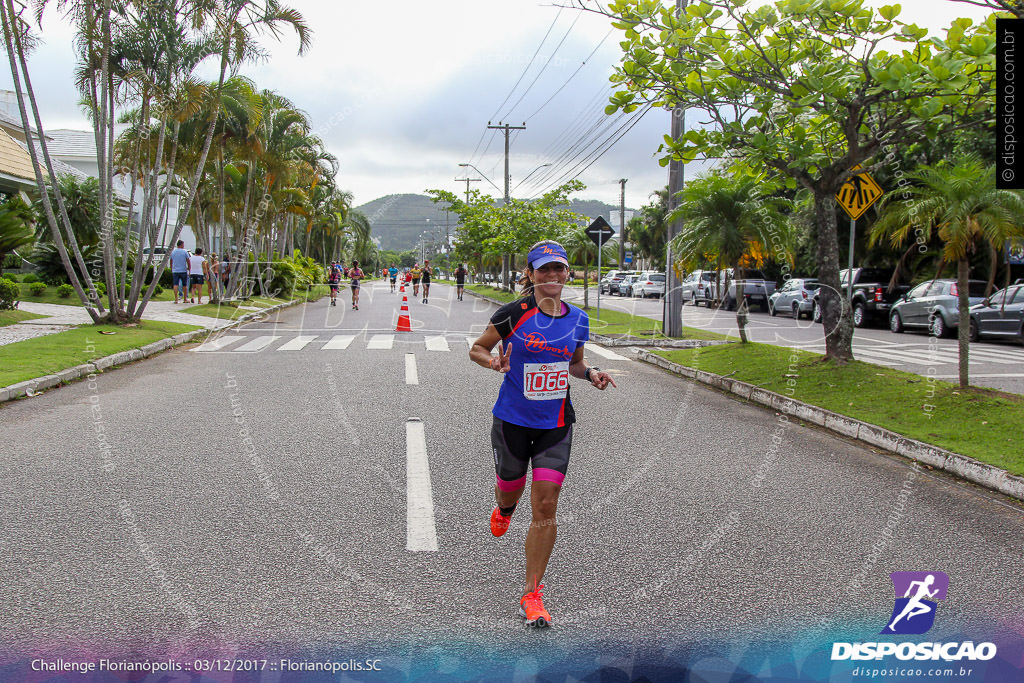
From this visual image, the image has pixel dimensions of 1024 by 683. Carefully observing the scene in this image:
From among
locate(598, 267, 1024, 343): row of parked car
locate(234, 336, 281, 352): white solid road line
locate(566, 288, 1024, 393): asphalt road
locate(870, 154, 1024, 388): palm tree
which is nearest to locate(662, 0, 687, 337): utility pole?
locate(598, 267, 1024, 343): row of parked car

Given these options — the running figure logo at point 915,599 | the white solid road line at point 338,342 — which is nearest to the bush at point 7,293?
the white solid road line at point 338,342

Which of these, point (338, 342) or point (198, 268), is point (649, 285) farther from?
point (338, 342)

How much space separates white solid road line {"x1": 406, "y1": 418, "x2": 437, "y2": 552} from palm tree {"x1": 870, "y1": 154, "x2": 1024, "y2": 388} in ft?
21.5

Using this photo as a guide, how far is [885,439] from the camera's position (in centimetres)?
802

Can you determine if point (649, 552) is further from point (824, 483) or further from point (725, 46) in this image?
point (725, 46)

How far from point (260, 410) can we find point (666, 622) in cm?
634

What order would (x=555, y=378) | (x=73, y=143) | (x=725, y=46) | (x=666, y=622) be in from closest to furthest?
(x=666, y=622) < (x=555, y=378) < (x=725, y=46) < (x=73, y=143)

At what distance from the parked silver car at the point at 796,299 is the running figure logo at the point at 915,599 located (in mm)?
22901

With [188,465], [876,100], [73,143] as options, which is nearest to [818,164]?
[876,100]

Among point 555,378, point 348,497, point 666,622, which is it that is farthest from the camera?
point 348,497

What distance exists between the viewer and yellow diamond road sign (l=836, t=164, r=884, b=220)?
37.9 feet

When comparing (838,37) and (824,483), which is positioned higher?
(838,37)

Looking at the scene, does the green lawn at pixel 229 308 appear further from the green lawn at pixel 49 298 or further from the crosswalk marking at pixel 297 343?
the crosswalk marking at pixel 297 343

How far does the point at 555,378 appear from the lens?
4035 millimetres
